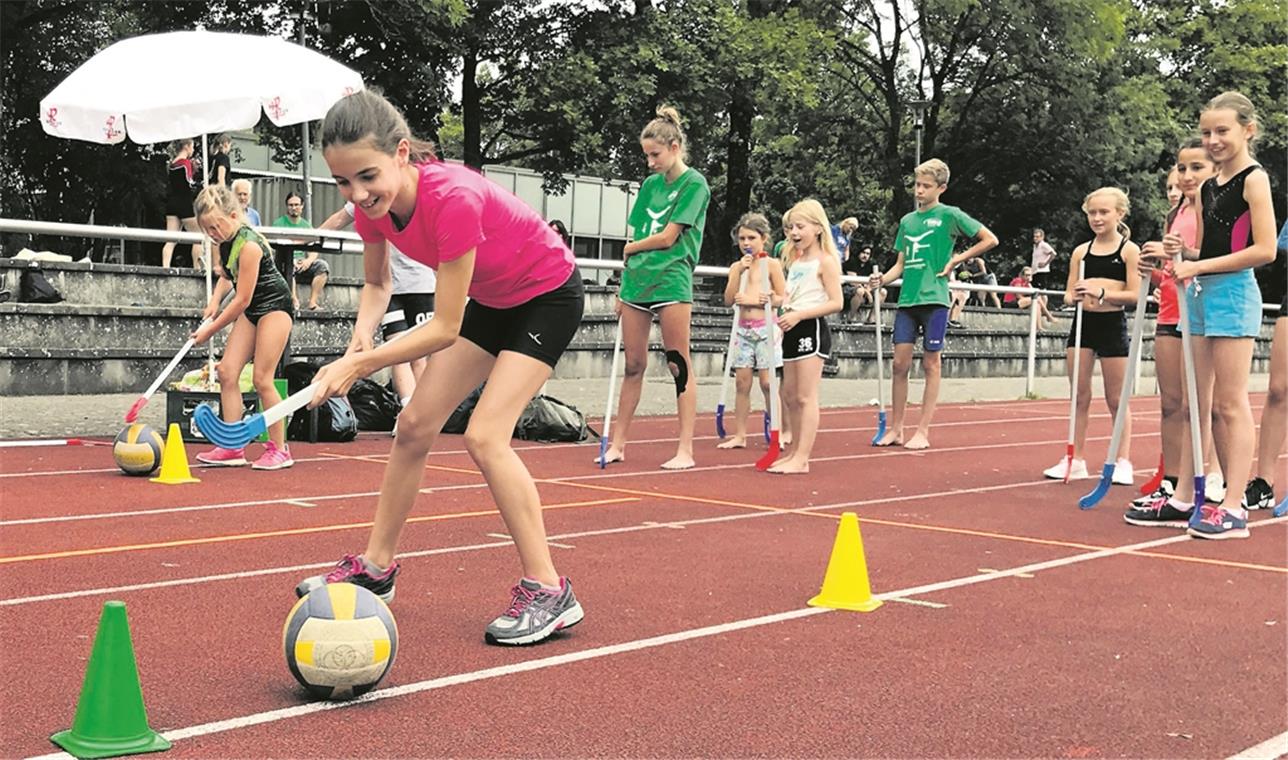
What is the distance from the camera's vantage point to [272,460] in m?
9.12

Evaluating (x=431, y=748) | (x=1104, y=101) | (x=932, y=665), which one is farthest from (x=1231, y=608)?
(x=1104, y=101)

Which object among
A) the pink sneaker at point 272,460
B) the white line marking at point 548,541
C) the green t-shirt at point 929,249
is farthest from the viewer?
the green t-shirt at point 929,249

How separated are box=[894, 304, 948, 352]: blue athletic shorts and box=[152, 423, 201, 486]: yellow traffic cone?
5599mm

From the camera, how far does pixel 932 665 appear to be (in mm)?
4684

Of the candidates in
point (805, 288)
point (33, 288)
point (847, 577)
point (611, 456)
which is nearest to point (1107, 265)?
point (805, 288)

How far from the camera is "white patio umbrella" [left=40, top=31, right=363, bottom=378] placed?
35.3ft

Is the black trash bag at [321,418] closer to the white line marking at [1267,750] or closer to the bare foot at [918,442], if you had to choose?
the bare foot at [918,442]

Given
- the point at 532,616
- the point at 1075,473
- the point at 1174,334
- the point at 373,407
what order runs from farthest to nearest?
1. the point at 373,407
2. the point at 1075,473
3. the point at 1174,334
4. the point at 532,616

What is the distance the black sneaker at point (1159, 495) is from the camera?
8094 millimetres

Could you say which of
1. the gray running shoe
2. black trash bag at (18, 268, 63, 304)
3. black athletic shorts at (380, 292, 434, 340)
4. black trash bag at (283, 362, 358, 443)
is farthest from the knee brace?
black trash bag at (18, 268, 63, 304)

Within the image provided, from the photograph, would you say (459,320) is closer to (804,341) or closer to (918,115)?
(804,341)

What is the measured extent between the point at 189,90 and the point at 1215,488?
7.49 m

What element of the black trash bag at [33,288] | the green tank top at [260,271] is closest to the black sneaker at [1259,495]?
the green tank top at [260,271]

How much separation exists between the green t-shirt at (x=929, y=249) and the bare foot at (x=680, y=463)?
2.56m
